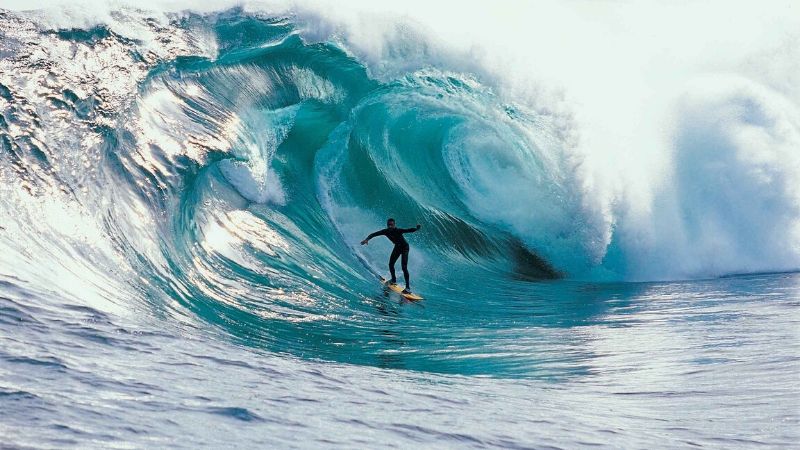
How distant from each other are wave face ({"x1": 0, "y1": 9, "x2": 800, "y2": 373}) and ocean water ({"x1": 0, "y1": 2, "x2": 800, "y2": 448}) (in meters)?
0.04

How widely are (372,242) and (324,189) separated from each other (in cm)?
123

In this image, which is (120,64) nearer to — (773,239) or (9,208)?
(9,208)

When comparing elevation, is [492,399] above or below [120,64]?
below

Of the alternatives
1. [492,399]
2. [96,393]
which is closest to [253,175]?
[492,399]

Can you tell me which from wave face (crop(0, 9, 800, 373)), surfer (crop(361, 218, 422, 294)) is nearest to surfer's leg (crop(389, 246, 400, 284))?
surfer (crop(361, 218, 422, 294))

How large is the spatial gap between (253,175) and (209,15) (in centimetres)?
365

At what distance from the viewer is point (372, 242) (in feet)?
41.1

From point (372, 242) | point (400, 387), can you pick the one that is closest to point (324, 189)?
point (372, 242)

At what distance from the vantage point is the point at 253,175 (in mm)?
12391

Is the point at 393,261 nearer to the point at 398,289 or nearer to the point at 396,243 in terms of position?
the point at 396,243

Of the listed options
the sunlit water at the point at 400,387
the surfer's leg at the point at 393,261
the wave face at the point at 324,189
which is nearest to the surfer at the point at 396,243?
the surfer's leg at the point at 393,261

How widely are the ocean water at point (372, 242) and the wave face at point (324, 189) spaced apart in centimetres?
4

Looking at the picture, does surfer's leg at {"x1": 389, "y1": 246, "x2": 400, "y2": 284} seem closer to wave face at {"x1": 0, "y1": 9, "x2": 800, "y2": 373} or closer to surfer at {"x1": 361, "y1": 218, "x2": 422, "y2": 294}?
surfer at {"x1": 361, "y1": 218, "x2": 422, "y2": 294}

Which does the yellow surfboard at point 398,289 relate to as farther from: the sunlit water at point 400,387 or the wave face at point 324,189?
the sunlit water at point 400,387
